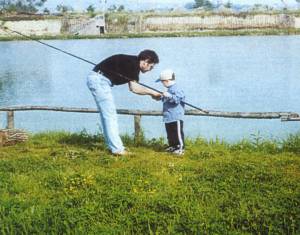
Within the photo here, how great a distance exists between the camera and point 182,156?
8.29 meters

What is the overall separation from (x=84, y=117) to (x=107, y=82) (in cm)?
846

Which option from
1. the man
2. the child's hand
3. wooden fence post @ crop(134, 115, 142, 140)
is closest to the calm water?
wooden fence post @ crop(134, 115, 142, 140)

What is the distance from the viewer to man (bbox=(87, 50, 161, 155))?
26.3ft

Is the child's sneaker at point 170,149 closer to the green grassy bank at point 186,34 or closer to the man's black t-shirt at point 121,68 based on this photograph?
the man's black t-shirt at point 121,68

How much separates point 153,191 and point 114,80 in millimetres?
2266

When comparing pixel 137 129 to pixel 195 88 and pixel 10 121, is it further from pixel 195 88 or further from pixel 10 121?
pixel 195 88

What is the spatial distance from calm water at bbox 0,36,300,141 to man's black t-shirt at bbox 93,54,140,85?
434cm

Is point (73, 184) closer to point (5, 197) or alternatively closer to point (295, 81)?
point (5, 197)

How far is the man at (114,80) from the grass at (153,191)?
36cm

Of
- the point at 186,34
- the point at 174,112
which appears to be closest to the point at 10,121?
the point at 174,112

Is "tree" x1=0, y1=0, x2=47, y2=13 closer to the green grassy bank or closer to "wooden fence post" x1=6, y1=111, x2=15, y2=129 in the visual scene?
the green grassy bank

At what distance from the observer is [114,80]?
325 inches

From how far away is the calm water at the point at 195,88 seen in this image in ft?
48.2

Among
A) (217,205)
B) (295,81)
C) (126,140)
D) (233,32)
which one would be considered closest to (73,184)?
(217,205)
